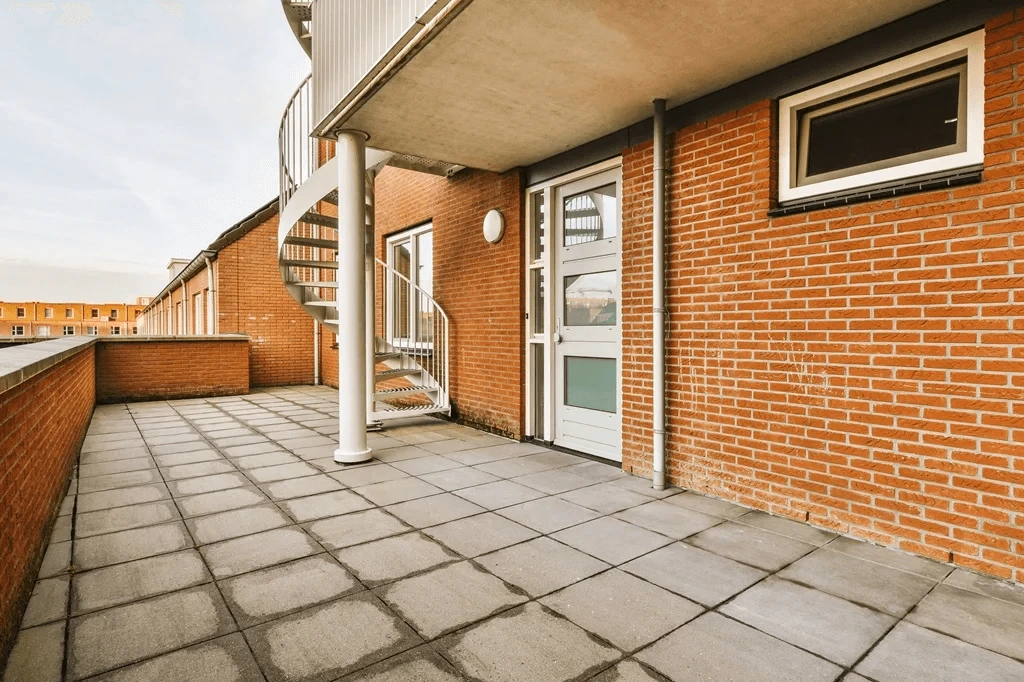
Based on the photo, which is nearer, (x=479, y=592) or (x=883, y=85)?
(x=479, y=592)

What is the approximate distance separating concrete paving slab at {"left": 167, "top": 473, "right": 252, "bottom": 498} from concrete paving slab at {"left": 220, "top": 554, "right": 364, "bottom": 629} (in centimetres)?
156

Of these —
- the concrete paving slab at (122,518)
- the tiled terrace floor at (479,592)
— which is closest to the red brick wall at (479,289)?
the tiled terrace floor at (479,592)

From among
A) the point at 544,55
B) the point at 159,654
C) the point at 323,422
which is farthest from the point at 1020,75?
the point at 323,422

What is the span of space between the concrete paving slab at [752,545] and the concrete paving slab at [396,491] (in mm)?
1747

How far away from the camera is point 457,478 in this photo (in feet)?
12.5

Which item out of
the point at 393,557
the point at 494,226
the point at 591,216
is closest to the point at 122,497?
the point at 393,557

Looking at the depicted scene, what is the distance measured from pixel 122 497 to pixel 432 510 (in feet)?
6.93

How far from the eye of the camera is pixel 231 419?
21.0 feet

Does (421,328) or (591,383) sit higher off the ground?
(421,328)

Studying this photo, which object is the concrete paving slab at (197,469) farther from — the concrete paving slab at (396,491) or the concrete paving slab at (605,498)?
the concrete paving slab at (605,498)

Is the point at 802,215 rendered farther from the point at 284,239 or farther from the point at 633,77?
the point at 284,239

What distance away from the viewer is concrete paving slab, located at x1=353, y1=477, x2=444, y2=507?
3322mm

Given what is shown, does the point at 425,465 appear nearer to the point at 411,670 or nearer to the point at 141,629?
the point at 141,629

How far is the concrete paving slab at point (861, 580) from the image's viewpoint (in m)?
2.05
